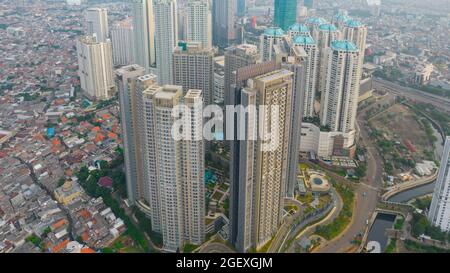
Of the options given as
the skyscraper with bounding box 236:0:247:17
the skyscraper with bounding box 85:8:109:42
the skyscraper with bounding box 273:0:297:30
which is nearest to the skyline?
the skyscraper with bounding box 85:8:109:42

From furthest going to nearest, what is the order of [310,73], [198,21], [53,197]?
[198,21]
[310,73]
[53,197]

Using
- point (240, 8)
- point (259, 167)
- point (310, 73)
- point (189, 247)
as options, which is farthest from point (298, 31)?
point (240, 8)

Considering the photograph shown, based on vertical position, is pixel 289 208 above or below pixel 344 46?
below

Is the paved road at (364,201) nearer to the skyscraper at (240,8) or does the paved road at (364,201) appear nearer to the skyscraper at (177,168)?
the skyscraper at (177,168)

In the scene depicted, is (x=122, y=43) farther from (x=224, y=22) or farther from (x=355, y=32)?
(x=355, y=32)

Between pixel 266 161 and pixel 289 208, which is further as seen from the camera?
pixel 289 208

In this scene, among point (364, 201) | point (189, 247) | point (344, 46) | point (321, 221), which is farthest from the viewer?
point (344, 46)
